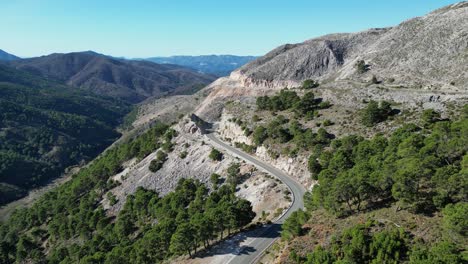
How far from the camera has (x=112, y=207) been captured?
84.9 metres

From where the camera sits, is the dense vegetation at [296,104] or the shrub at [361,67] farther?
the shrub at [361,67]

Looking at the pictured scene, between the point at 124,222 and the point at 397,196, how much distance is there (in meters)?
51.6

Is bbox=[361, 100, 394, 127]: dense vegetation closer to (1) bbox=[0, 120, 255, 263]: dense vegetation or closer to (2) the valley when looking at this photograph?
(2) the valley

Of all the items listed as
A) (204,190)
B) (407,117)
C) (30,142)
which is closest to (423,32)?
(407,117)

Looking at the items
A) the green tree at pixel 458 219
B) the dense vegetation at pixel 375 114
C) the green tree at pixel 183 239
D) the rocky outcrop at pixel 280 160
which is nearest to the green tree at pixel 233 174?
the rocky outcrop at pixel 280 160

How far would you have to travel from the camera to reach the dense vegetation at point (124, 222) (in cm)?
4728

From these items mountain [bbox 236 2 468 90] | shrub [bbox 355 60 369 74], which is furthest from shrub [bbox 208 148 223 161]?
shrub [bbox 355 60 369 74]

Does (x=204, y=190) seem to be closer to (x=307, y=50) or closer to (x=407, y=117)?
(x=407, y=117)

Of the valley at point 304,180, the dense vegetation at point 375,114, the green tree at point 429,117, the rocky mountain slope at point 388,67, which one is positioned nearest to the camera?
the valley at point 304,180

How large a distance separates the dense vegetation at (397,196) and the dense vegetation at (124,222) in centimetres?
1245

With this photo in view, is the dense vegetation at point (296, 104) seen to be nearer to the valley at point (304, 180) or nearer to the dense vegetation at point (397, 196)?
the valley at point (304, 180)

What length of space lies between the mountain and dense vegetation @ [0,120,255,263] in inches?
2223

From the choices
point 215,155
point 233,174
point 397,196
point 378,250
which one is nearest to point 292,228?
point 378,250

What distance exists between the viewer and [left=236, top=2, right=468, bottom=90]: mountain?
288ft
